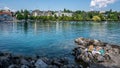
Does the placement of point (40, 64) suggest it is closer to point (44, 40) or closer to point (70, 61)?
point (70, 61)

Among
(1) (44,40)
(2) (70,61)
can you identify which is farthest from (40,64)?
(1) (44,40)

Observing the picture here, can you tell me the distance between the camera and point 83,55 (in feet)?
118

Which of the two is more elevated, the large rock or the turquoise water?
the large rock

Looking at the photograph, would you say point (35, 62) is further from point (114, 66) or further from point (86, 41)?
point (86, 41)

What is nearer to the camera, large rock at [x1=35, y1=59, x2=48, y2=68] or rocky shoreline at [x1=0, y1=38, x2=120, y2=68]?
large rock at [x1=35, y1=59, x2=48, y2=68]

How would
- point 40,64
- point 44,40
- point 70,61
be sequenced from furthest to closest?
1. point 44,40
2. point 70,61
3. point 40,64

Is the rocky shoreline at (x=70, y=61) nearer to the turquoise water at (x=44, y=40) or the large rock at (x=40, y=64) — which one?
the large rock at (x=40, y=64)

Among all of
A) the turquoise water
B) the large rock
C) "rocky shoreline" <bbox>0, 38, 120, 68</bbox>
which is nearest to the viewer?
the large rock

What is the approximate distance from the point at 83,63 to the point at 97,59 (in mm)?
2143

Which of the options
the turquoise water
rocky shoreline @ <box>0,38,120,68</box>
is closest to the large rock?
rocky shoreline @ <box>0,38,120,68</box>

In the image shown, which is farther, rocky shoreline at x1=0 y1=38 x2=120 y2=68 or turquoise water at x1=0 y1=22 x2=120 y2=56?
turquoise water at x1=0 y1=22 x2=120 y2=56

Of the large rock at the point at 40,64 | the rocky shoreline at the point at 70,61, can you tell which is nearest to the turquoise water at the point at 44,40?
the rocky shoreline at the point at 70,61

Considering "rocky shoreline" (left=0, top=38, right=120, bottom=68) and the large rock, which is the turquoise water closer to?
"rocky shoreline" (left=0, top=38, right=120, bottom=68)

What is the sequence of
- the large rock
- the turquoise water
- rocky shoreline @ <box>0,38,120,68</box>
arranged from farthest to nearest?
the turquoise water < rocky shoreline @ <box>0,38,120,68</box> < the large rock
